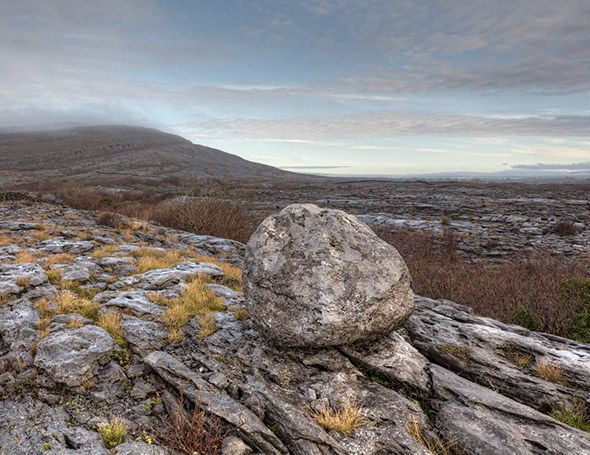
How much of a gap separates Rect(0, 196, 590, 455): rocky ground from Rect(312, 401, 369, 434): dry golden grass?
0.03 m

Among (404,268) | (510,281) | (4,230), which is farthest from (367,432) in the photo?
(4,230)

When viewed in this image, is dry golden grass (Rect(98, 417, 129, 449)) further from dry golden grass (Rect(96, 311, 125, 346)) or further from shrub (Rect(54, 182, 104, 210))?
shrub (Rect(54, 182, 104, 210))

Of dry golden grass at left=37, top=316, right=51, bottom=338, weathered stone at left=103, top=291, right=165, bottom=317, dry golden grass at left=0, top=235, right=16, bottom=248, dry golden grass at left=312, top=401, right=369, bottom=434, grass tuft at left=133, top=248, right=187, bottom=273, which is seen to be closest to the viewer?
dry golden grass at left=312, top=401, right=369, bottom=434

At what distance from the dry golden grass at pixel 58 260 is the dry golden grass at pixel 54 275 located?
3.12 ft

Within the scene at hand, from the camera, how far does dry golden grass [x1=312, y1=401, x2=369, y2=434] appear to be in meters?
5.39

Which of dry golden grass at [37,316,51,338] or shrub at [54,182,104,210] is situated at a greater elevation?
dry golden grass at [37,316,51,338]

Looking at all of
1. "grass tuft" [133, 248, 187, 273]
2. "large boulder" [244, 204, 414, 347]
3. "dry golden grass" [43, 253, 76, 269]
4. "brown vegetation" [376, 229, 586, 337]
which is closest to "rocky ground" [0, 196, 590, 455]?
"large boulder" [244, 204, 414, 347]

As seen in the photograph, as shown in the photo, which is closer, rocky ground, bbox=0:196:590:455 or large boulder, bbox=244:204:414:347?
rocky ground, bbox=0:196:590:455

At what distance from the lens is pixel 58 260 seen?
12477 millimetres

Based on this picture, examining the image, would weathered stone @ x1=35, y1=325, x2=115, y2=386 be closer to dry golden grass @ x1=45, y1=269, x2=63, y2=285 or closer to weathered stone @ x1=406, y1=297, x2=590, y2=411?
dry golden grass @ x1=45, y1=269, x2=63, y2=285

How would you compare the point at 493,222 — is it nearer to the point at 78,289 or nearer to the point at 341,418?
the point at 341,418

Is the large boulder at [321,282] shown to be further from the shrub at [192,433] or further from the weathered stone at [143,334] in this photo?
the weathered stone at [143,334]

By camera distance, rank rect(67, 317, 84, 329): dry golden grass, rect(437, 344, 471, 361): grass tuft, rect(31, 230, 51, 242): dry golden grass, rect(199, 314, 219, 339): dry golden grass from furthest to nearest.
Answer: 1. rect(31, 230, 51, 242): dry golden grass
2. rect(199, 314, 219, 339): dry golden grass
3. rect(67, 317, 84, 329): dry golden grass
4. rect(437, 344, 471, 361): grass tuft

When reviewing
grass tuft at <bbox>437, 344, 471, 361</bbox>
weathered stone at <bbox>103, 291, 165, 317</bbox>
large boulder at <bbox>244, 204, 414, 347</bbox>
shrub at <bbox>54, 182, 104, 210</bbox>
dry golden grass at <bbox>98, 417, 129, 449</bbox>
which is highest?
large boulder at <bbox>244, 204, 414, 347</bbox>
